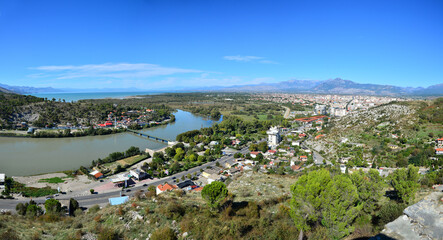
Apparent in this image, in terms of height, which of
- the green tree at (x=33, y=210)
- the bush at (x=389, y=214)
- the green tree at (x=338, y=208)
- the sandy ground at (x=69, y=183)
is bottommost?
the sandy ground at (x=69, y=183)

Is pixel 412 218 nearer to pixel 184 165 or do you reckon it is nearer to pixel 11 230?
pixel 11 230

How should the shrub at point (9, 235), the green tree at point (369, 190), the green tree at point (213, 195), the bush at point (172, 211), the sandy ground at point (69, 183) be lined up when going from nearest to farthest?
1. the shrub at point (9, 235)
2. the bush at point (172, 211)
3. the green tree at point (369, 190)
4. the green tree at point (213, 195)
5. the sandy ground at point (69, 183)

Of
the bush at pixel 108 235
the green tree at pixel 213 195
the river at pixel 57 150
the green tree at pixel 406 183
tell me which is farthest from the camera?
the river at pixel 57 150

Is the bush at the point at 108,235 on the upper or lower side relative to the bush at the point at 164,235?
lower

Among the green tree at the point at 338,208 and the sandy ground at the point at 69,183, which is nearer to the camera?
the green tree at the point at 338,208

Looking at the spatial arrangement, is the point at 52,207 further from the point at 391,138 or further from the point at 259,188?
the point at 391,138

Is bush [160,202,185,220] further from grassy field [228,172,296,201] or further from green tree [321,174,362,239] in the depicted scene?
green tree [321,174,362,239]

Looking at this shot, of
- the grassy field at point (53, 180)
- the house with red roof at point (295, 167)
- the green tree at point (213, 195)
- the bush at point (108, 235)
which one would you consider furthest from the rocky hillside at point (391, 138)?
the grassy field at point (53, 180)

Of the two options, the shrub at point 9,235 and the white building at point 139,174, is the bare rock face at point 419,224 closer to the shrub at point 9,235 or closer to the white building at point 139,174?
the shrub at point 9,235
